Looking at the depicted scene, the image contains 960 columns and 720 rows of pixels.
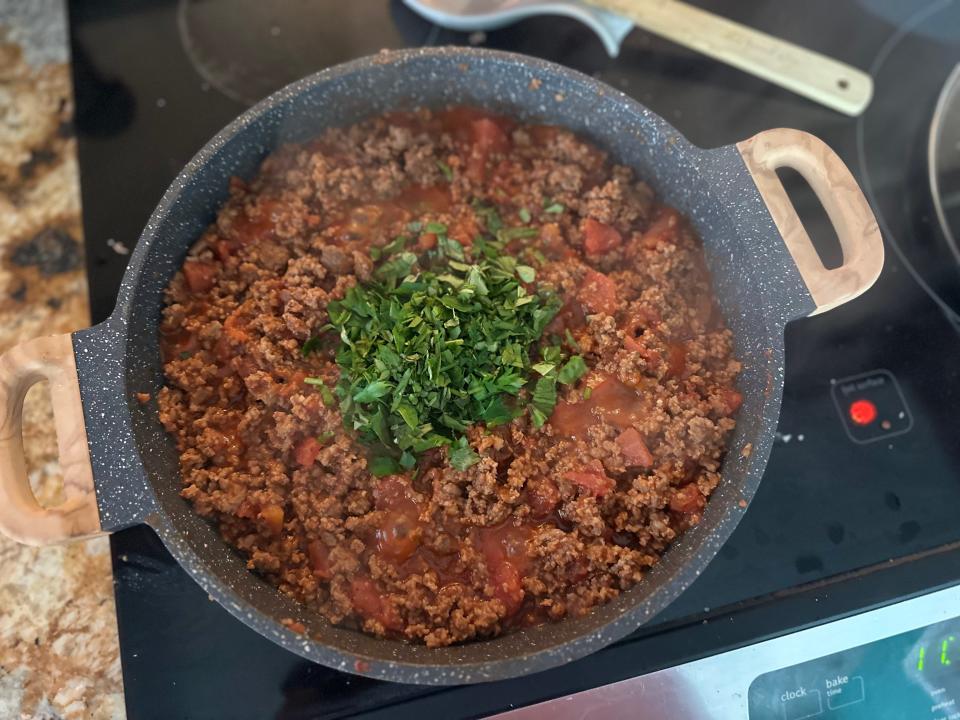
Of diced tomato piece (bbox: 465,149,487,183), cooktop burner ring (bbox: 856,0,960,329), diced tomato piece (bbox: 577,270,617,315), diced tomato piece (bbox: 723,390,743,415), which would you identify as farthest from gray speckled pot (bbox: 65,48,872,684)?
cooktop burner ring (bbox: 856,0,960,329)

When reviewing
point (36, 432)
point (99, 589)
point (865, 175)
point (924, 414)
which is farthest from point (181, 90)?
point (924, 414)

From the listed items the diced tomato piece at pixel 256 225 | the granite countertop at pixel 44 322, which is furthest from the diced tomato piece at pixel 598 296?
the granite countertop at pixel 44 322

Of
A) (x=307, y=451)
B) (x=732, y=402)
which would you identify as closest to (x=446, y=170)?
(x=307, y=451)

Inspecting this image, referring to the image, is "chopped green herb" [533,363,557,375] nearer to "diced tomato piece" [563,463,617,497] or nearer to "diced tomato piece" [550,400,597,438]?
"diced tomato piece" [550,400,597,438]

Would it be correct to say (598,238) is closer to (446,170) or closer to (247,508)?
(446,170)

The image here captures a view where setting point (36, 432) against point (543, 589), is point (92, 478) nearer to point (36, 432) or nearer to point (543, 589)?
point (36, 432)

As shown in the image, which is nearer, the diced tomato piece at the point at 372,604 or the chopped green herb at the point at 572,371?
the diced tomato piece at the point at 372,604

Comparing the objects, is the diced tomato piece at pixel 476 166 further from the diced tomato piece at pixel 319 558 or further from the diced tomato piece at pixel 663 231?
the diced tomato piece at pixel 319 558

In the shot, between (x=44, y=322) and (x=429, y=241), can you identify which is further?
(x=44, y=322)
